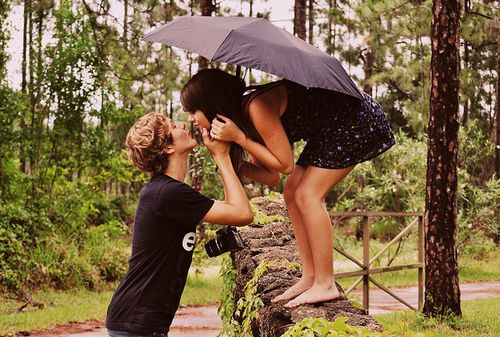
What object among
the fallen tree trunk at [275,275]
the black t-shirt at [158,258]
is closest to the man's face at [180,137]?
the black t-shirt at [158,258]

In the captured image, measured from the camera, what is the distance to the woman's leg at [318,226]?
4074mm

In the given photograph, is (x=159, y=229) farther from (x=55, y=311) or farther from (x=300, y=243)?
(x=55, y=311)

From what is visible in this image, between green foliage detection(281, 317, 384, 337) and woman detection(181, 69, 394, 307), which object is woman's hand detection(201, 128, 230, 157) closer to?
woman detection(181, 69, 394, 307)

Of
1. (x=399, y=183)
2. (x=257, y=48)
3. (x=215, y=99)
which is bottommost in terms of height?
(x=399, y=183)

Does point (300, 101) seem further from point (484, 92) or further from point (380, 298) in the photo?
point (484, 92)

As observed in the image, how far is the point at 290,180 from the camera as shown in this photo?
430 cm

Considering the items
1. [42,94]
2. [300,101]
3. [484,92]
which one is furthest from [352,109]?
[484,92]

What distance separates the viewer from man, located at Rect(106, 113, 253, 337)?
315 cm

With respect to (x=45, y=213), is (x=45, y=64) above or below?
above

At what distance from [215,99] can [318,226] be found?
0.91 m

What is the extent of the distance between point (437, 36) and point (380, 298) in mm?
5495

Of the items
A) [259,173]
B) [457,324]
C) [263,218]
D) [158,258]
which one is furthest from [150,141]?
[457,324]

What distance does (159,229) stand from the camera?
3.21 m

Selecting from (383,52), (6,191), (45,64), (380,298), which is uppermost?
(383,52)
